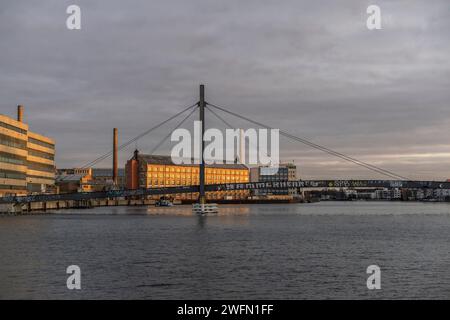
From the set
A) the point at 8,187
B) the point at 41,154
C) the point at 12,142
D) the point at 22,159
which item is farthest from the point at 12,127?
the point at 41,154

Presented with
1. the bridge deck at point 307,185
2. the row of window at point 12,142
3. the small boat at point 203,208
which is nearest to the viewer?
the bridge deck at point 307,185

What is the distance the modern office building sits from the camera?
127750 mm

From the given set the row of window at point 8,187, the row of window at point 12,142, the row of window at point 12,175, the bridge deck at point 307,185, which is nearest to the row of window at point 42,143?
the row of window at point 12,142

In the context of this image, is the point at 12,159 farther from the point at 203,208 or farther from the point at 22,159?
the point at 203,208

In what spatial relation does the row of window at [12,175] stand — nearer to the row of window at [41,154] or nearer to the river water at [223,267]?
the row of window at [41,154]

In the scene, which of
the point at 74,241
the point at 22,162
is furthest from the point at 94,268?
the point at 22,162

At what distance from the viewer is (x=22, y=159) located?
140m

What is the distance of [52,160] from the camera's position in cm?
17338

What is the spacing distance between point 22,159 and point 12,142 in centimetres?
825

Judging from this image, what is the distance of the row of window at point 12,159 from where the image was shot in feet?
415

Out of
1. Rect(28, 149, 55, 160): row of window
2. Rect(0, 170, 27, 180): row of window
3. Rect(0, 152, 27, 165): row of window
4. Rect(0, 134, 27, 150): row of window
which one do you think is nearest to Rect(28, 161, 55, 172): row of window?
Rect(28, 149, 55, 160): row of window

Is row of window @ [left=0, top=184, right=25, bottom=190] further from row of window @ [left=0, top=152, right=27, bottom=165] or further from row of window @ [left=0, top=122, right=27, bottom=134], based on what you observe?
row of window @ [left=0, top=122, right=27, bottom=134]
